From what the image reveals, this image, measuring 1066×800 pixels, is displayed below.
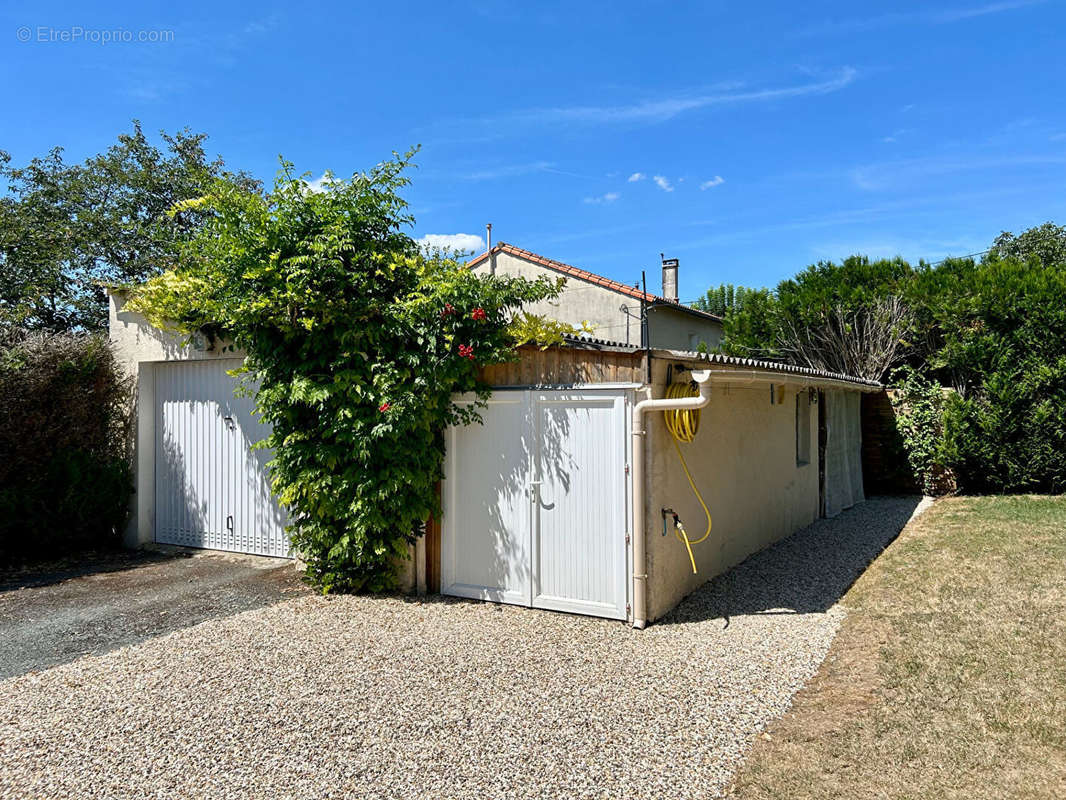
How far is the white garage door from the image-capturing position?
8.22 meters

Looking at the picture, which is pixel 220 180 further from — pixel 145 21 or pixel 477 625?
pixel 477 625

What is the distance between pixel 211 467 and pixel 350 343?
3.72 m

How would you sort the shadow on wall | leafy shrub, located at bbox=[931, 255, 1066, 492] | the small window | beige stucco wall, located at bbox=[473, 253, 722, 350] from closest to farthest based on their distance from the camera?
1. the shadow on wall
2. the small window
3. leafy shrub, located at bbox=[931, 255, 1066, 492]
4. beige stucco wall, located at bbox=[473, 253, 722, 350]

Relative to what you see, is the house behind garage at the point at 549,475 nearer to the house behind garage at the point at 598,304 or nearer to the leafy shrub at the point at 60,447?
the leafy shrub at the point at 60,447

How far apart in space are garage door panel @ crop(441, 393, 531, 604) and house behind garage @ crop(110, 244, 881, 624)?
0.04ft

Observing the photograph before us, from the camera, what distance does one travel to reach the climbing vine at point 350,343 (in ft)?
19.9

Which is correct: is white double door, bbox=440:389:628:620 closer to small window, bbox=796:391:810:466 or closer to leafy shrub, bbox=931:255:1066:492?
small window, bbox=796:391:810:466

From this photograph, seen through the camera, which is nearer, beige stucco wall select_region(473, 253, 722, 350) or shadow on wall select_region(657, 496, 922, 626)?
shadow on wall select_region(657, 496, 922, 626)

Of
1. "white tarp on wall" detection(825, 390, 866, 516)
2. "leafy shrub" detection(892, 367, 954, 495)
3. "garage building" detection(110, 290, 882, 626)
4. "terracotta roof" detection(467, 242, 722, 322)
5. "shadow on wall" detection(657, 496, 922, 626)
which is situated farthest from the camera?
"terracotta roof" detection(467, 242, 722, 322)

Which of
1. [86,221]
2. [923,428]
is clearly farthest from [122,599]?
[86,221]

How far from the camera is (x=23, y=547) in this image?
7980mm

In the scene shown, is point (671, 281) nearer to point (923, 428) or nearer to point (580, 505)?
point (923, 428)

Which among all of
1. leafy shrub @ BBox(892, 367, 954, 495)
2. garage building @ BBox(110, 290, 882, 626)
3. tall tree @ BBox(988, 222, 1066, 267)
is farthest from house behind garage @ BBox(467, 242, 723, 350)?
tall tree @ BBox(988, 222, 1066, 267)

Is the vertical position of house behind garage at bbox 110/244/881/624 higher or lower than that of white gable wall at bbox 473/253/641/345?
lower
